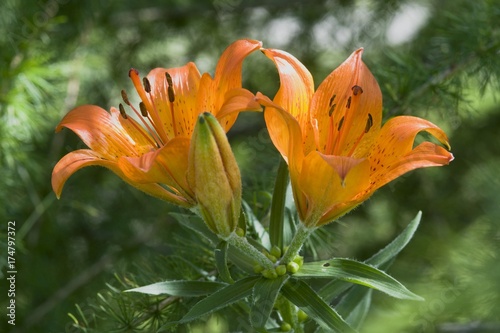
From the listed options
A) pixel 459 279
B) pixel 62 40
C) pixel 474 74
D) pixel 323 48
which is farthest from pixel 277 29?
pixel 459 279

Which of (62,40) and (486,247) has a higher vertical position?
(62,40)

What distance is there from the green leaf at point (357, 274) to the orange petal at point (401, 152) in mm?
92

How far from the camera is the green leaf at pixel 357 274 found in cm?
82

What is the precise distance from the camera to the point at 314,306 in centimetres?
85

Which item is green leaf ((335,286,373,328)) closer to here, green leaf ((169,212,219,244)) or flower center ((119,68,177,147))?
green leaf ((169,212,219,244))

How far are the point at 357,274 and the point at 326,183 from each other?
0.39ft

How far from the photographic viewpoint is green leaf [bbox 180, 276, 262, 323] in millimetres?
822

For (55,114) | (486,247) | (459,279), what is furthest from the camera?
(55,114)

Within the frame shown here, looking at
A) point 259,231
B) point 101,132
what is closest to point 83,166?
point 101,132

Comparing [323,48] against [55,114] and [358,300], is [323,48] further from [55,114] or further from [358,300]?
[358,300]

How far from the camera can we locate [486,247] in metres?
0.98

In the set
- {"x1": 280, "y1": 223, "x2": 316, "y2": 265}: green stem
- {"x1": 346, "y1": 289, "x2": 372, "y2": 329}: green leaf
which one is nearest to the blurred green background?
{"x1": 346, "y1": 289, "x2": 372, "y2": 329}: green leaf

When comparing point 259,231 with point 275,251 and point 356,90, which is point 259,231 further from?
point 356,90

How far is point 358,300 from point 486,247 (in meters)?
0.18
